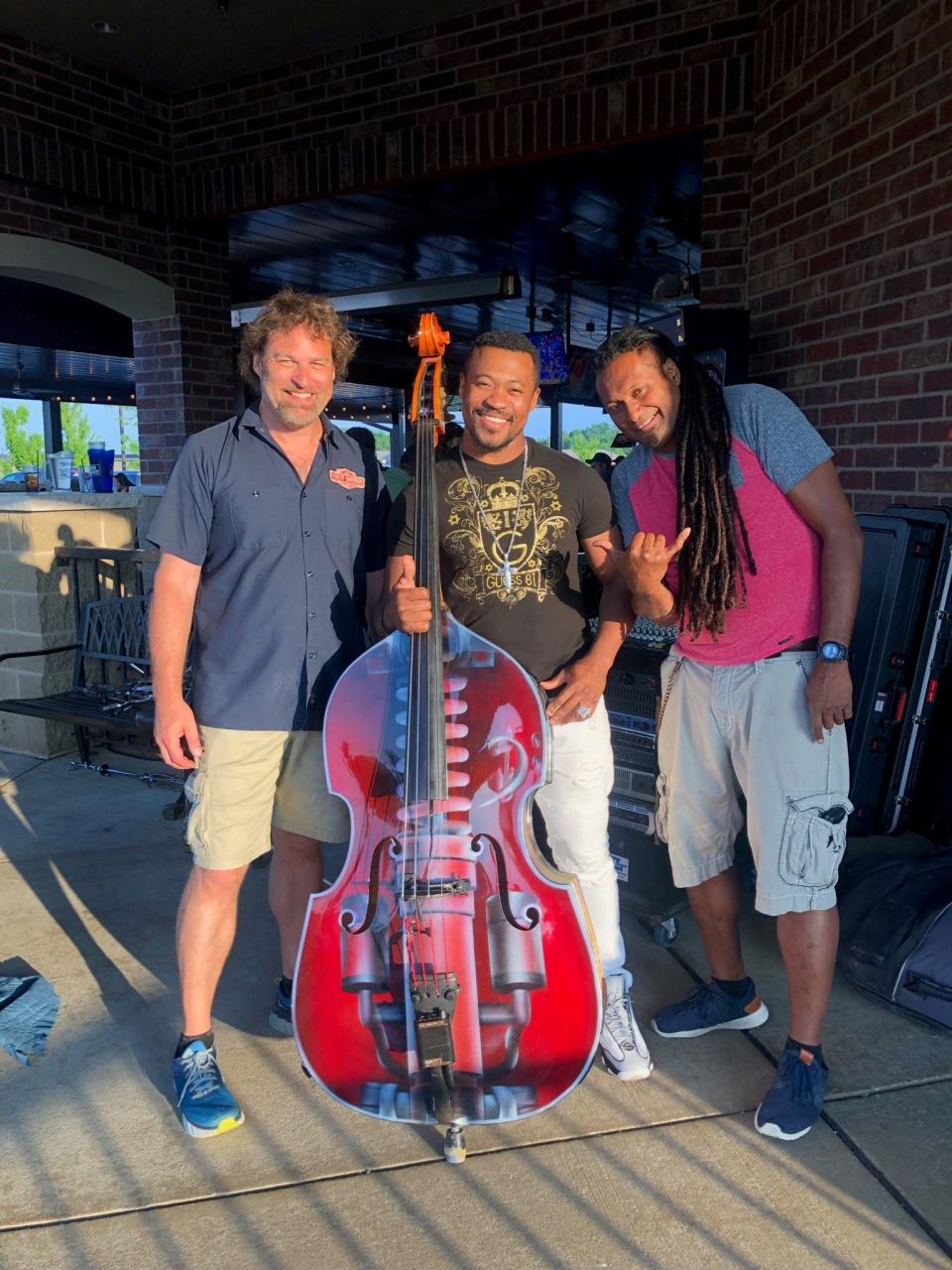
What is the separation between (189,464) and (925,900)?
2276 millimetres

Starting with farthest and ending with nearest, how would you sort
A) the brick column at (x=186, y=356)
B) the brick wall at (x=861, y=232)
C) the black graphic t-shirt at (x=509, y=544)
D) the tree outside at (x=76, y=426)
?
1. the tree outside at (x=76, y=426)
2. the brick column at (x=186, y=356)
3. the brick wall at (x=861, y=232)
4. the black graphic t-shirt at (x=509, y=544)

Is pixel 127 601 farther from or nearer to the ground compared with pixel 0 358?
nearer to the ground

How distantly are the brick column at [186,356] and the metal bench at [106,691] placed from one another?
5.79 feet

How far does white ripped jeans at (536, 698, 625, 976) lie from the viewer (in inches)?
94.6

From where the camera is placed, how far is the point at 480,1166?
2066 millimetres

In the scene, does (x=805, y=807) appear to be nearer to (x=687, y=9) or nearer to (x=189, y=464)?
(x=189, y=464)

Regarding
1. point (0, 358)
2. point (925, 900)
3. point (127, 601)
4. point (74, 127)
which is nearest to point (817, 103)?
point (925, 900)

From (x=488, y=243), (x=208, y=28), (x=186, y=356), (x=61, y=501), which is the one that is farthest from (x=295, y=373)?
(x=488, y=243)

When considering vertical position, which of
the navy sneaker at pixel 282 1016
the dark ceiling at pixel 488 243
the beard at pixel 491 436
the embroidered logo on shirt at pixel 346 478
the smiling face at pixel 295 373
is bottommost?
the navy sneaker at pixel 282 1016

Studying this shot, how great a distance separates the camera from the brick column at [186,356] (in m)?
6.46

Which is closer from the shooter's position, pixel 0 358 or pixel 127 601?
pixel 127 601

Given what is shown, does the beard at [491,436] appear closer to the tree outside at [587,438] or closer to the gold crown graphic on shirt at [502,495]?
the gold crown graphic on shirt at [502,495]

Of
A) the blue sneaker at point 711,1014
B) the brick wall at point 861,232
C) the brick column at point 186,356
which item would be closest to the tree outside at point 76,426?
the brick column at point 186,356

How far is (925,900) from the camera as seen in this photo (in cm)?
272
